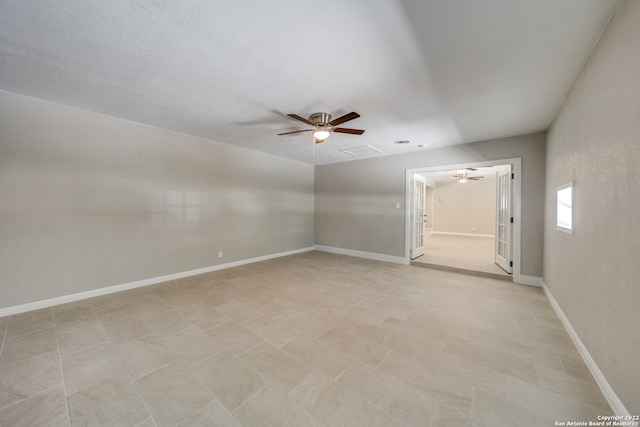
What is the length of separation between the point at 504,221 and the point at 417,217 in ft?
5.56

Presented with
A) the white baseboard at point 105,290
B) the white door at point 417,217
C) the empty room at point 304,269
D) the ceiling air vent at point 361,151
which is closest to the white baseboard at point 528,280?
the empty room at point 304,269

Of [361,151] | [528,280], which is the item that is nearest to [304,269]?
[361,151]

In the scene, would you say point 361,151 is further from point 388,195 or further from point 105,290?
point 105,290

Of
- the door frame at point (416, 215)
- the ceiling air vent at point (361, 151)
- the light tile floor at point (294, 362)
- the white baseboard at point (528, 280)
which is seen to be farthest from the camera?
the door frame at point (416, 215)

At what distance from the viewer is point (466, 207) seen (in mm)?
9906

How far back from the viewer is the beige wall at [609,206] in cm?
130

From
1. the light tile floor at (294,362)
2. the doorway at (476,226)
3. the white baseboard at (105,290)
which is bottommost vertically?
the light tile floor at (294,362)

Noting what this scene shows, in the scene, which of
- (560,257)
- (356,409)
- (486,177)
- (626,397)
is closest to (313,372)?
(356,409)

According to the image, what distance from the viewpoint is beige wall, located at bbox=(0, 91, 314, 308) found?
2.74 meters

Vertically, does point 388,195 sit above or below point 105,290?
above

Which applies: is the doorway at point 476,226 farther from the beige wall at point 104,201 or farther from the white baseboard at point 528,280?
the beige wall at point 104,201

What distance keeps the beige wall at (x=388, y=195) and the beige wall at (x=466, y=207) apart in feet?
18.9

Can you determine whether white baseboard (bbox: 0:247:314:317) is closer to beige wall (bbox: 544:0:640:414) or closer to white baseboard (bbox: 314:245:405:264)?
white baseboard (bbox: 314:245:405:264)

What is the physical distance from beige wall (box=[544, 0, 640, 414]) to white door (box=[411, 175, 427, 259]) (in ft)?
9.66
